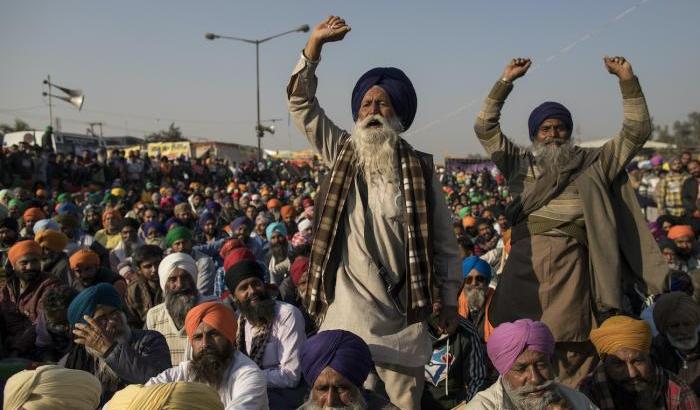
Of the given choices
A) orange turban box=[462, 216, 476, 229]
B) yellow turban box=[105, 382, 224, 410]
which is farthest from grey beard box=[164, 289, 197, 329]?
orange turban box=[462, 216, 476, 229]

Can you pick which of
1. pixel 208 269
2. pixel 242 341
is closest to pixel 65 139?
pixel 208 269

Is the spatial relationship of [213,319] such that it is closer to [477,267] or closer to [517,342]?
[517,342]

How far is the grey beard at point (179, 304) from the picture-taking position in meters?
5.00

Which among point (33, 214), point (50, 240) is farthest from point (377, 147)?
point (33, 214)

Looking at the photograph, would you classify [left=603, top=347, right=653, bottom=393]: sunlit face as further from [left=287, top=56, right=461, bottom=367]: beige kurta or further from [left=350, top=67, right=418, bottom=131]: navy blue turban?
[left=350, top=67, right=418, bottom=131]: navy blue turban

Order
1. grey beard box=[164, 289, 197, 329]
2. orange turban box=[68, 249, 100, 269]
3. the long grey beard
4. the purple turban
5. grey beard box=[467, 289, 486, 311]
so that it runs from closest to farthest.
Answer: the purple turban, the long grey beard, grey beard box=[164, 289, 197, 329], grey beard box=[467, 289, 486, 311], orange turban box=[68, 249, 100, 269]

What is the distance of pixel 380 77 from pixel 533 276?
4.78 feet

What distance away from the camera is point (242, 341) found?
14.5ft

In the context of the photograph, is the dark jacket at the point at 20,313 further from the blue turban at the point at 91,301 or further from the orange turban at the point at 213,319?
the orange turban at the point at 213,319

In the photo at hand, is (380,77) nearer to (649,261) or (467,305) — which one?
(649,261)

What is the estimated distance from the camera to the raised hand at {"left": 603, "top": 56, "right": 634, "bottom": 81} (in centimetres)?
362

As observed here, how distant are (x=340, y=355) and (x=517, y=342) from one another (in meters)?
0.83

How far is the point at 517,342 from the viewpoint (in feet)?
10.3

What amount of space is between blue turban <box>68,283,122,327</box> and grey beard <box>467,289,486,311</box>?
2.84 m
